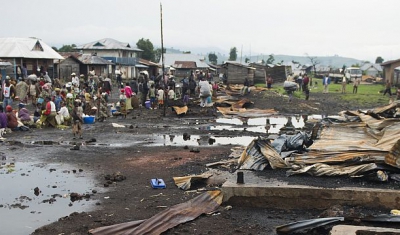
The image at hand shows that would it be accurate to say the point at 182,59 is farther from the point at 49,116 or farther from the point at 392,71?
the point at 49,116

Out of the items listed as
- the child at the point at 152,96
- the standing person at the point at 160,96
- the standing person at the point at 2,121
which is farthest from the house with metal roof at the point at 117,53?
the standing person at the point at 2,121

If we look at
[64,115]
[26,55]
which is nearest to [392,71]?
[26,55]

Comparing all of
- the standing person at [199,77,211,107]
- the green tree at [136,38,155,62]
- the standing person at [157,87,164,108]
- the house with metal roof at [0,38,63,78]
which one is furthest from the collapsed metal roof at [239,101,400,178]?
the green tree at [136,38,155,62]

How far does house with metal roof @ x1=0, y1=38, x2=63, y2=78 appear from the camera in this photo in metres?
37.4

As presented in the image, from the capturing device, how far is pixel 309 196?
328 inches

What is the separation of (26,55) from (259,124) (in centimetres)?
2460

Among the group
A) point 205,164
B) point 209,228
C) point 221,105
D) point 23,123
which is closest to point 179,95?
point 221,105

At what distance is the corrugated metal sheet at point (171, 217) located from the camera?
7102 mm

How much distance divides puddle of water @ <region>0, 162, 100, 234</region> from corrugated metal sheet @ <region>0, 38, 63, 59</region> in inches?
1101

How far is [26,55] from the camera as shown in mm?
38406

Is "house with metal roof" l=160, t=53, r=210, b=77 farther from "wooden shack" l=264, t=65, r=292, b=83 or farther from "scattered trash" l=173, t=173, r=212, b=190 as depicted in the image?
"scattered trash" l=173, t=173, r=212, b=190

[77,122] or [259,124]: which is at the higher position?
[77,122]

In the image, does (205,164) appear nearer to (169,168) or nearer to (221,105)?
(169,168)

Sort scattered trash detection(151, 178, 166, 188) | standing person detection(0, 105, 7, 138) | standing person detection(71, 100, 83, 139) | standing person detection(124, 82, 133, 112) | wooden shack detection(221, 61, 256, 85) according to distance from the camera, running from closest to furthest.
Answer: scattered trash detection(151, 178, 166, 188) < standing person detection(71, 100, 83, 139) < standing person detection(0, 105, 7, 138) < standing person detection(124, 82, 133, 112) < wooden shack detection(221, 61, 256, 85)
